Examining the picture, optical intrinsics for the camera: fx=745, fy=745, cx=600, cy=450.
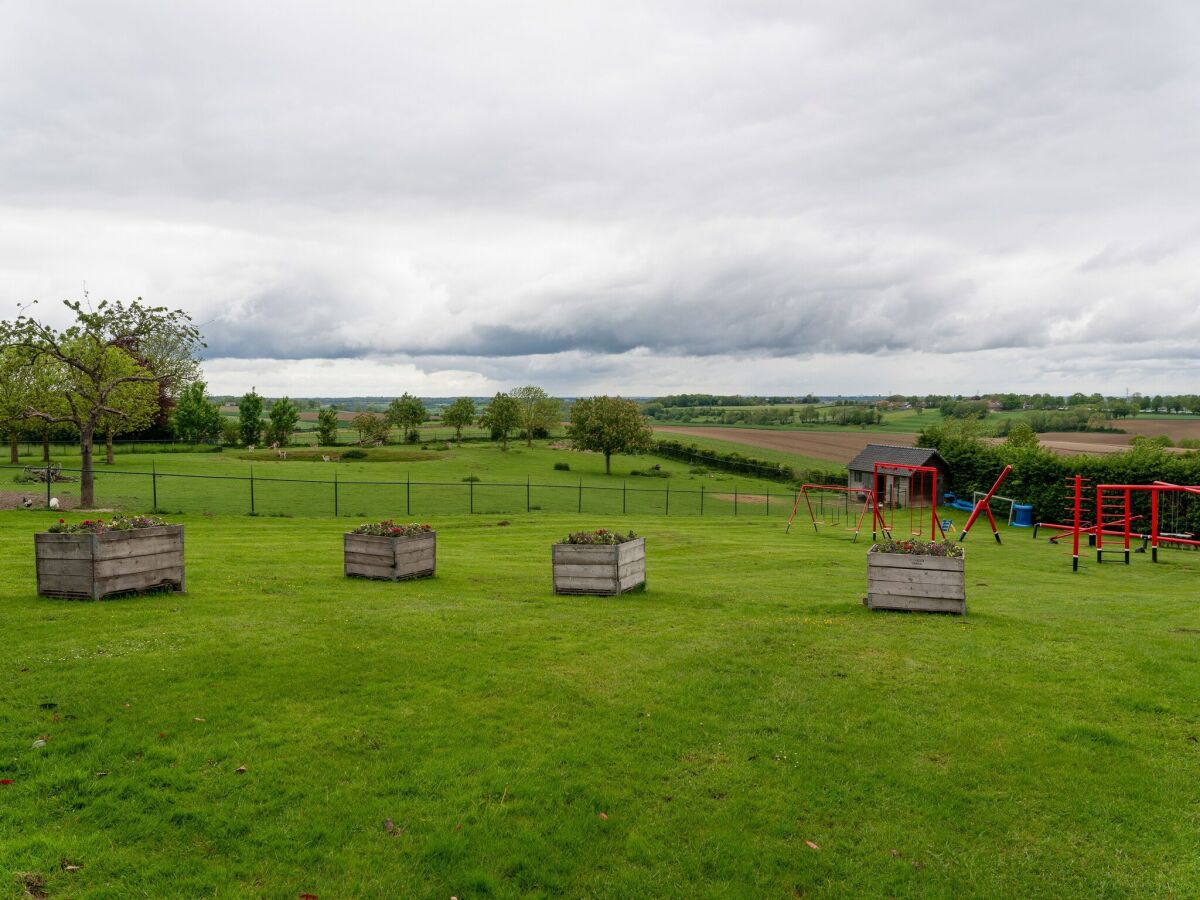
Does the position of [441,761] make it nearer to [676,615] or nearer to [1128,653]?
[676,615]

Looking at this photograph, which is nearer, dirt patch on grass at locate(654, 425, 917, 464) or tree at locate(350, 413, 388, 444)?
dirt patch on grass at locate(654, 425, 917, 464)

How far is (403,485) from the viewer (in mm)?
48719

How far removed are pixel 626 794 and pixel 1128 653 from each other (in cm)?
809

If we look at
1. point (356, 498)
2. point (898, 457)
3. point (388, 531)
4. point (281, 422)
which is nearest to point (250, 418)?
point (281, 422)

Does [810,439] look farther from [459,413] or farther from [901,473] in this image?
[901,473]

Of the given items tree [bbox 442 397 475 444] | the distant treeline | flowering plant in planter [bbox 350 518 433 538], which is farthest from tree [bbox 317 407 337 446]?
flowering plant in planter [bbox 350 518 433 538]

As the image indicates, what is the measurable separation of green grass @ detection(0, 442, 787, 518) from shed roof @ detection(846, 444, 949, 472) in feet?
20.6

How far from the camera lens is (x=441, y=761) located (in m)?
6.93

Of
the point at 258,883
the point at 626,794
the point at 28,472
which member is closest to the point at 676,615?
the point at 626,794

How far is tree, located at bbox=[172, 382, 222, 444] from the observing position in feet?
256

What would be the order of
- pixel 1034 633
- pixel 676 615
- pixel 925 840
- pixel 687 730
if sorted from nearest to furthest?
pixel 925 840, pixel 687 730, pixel 1034 633, pixel 676 615

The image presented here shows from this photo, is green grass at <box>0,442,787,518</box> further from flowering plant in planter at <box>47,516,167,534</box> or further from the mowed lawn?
the mowed lawn

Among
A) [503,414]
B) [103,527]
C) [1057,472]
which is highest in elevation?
[503,414]

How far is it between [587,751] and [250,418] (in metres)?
88.9
